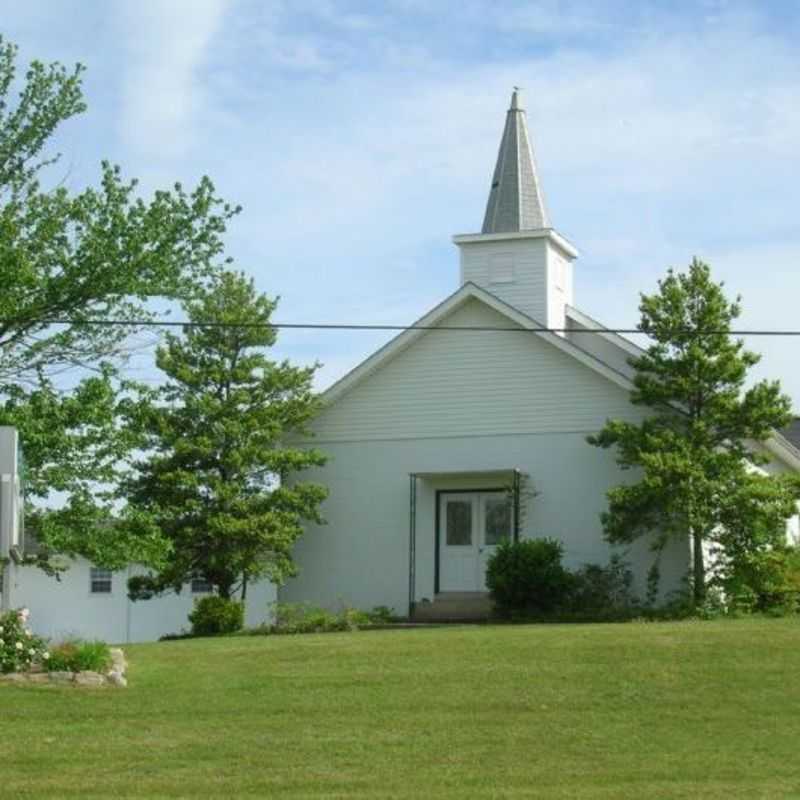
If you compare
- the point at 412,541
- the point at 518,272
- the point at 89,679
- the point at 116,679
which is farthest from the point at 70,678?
the point at 518,272

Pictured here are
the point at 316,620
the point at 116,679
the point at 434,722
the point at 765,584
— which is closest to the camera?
the point at 434,722

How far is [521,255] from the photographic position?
33625mm

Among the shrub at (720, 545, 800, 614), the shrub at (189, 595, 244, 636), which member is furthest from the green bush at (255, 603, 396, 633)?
the shrub at (720, 545, 800, 614)

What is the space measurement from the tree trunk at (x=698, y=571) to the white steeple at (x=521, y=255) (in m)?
6.13

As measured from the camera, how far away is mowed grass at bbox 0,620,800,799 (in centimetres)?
1442

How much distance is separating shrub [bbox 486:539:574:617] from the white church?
150 cm

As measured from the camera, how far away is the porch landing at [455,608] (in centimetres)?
3067

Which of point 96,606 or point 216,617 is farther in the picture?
point 96,606

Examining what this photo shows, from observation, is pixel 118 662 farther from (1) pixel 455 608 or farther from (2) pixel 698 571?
(2) pixel 698 571

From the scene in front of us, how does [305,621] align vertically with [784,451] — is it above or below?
below

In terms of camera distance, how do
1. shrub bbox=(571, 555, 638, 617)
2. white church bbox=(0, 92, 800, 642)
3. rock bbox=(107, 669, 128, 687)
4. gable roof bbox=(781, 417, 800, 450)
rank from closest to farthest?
1. rock bbox=(107, 669, 128, 687)
2. shrub bbox=(571, 555, 638, 617)
3. white church bbox=(0, 92, 800, 642)
4. gable roof bbox=(781, 417, 800, 450)

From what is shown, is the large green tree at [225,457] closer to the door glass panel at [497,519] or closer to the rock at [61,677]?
the door glass panel at [497,519]

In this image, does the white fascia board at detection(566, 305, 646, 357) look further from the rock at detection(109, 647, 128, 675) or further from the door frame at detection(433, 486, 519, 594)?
the rock at detection(109, 647, 128, 675)

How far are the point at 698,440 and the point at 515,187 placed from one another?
8.92m
